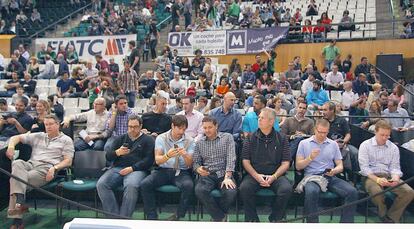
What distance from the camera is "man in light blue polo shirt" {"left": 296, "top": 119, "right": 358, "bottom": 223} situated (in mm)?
6641

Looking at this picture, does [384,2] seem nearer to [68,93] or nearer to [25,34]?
[68,93]

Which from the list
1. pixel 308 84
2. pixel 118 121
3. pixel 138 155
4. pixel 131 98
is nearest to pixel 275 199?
pixel 138 155

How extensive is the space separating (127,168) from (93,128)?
6.10ft

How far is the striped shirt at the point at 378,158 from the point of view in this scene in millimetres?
7000

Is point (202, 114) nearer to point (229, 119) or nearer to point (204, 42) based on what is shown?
point (229, 119)

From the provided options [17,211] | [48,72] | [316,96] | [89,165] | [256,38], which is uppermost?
[256,38]

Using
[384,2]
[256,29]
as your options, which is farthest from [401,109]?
[384,2]

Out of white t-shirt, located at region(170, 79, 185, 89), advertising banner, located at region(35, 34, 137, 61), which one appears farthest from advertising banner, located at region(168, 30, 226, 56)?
white t-shirt, located at region(170, 79, 185, 89)

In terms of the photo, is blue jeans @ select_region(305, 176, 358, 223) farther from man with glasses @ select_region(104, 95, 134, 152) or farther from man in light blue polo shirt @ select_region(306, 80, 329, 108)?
man in light blue polo shirt @ select_region(306, 80, 329, 108)

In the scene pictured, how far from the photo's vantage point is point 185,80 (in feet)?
50.0

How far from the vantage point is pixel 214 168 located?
6.92 m

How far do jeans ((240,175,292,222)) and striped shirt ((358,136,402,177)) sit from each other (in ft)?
3.43

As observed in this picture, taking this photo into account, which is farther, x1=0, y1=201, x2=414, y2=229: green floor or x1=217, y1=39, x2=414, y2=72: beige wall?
x1=217, y1=39, x2=414, y2=72: beige wall

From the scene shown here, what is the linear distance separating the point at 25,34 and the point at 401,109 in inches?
617
